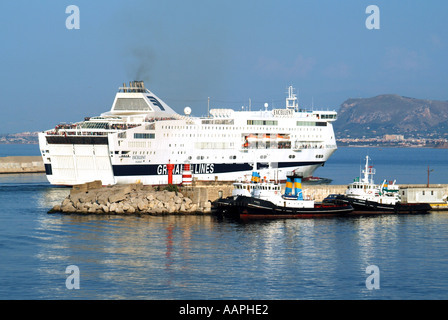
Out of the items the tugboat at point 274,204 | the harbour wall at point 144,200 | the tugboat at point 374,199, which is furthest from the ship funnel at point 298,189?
the tugboat at point 374,199

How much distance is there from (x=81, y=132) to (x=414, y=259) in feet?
138

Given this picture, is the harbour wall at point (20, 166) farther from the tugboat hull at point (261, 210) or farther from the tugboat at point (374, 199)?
the tugboat at point (374, 199)

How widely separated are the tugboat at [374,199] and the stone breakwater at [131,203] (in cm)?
1071

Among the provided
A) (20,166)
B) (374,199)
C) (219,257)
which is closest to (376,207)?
(374,199)

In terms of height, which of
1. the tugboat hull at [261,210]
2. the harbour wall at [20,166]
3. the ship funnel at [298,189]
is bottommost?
the tugboat hull at [261,210]

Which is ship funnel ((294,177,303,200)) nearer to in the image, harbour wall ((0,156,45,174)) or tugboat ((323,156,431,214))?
tugboat ((323,156,431,214))

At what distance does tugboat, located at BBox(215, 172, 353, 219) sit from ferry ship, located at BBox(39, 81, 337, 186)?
11.9 m

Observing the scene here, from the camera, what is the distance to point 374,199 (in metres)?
59.6

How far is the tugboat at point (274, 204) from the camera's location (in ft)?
181

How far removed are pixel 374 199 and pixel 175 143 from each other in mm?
22764
